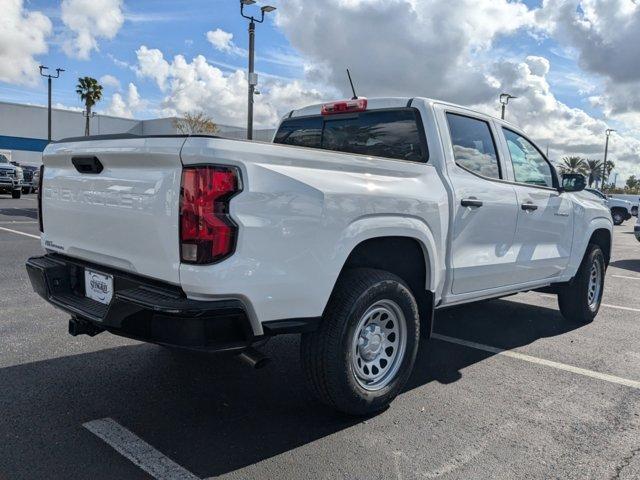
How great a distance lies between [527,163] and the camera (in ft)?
16.7

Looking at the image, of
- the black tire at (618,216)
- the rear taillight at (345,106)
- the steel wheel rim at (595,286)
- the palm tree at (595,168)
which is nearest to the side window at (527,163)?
the rear taillight at (345,106)

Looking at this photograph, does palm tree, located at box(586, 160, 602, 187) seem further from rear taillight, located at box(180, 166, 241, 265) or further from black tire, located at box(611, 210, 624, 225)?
rear taillight, located at box(180, 166, 241, 265)

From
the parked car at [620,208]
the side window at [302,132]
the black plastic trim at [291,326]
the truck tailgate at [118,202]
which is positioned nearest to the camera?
the truck tailgate at [118,202]

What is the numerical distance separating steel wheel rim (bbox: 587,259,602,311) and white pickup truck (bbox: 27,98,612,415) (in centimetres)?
188

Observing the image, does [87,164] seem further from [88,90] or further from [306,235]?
[88,90]

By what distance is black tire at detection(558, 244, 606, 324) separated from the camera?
5988mm

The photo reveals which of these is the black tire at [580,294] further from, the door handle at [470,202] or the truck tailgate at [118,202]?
the truck tailgate at [118,202]

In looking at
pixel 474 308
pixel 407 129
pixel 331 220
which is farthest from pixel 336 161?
pixel 474 308

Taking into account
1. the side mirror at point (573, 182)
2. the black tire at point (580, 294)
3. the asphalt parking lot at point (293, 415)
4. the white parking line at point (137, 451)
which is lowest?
the white parking line at point (137, 451)

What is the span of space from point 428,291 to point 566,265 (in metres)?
2.51

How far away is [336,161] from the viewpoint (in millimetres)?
3145

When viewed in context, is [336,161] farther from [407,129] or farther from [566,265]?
[566,265]

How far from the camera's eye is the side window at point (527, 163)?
4891 mm

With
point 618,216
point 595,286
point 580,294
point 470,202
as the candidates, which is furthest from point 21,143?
point 470,202
